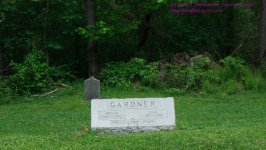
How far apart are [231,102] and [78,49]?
378 inches

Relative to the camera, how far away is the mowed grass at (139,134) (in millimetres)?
9086

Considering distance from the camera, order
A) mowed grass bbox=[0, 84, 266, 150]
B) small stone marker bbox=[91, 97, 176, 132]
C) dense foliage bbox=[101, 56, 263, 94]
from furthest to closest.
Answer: dense foliage bbox=[101, 56, 263, 94] < small stone marker bbox=[91, 97, 176, 132] < mowed grass bbox=[0, 84, 266, 150]

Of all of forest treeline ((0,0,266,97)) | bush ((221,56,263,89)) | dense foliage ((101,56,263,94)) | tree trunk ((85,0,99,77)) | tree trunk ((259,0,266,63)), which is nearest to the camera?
dense foliage ((101,56,263,94))

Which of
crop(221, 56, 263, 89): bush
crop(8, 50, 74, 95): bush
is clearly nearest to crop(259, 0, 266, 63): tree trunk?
crop(221, 56, 263, 89): bush

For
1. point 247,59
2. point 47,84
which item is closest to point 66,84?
point 47,84

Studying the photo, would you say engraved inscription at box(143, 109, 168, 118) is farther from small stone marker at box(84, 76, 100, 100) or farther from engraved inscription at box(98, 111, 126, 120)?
small stone marker at box(84, 76, 100, 100)

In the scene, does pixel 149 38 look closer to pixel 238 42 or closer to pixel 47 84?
pixel 238 42

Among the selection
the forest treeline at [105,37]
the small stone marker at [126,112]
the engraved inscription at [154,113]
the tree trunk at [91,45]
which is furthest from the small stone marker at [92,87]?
the tree trunk at [91,45]

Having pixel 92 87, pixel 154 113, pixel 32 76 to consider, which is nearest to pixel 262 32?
pixel 92 87

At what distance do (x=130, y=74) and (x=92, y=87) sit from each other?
3924 millimetres

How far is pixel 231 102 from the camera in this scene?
15289 mm

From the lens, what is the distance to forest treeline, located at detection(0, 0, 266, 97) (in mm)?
19547

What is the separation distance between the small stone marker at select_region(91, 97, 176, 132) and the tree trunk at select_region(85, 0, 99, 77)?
10534 millimetres

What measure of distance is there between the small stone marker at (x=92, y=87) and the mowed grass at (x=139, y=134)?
0.30 meters
